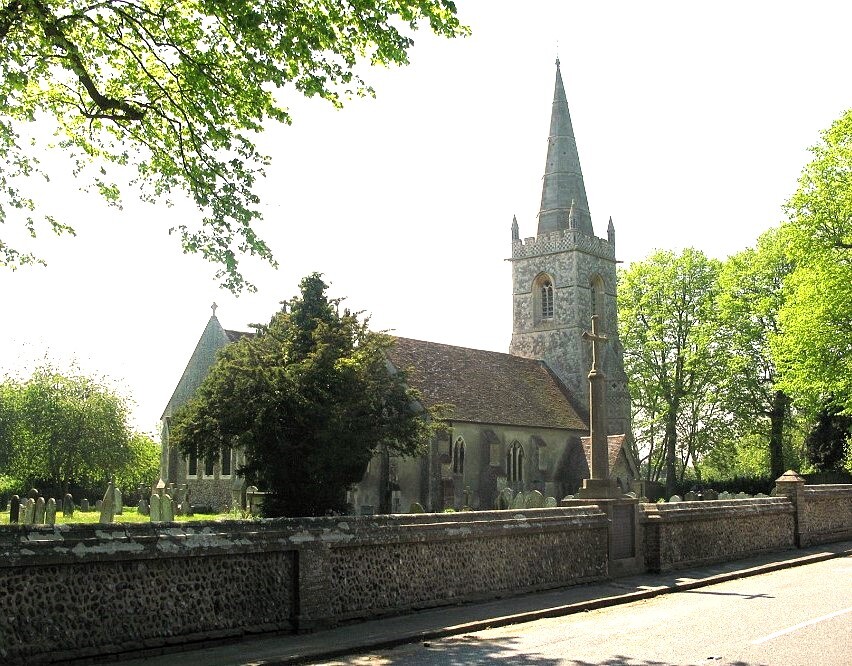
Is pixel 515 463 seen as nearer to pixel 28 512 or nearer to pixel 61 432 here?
pixel 28 512

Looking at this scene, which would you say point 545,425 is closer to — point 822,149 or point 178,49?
point 822,149

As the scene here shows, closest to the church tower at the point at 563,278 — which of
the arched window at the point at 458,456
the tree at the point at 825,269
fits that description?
the arched window at the point at 458,456

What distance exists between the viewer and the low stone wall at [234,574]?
27.6ft

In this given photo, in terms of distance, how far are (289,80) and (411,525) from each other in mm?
6600

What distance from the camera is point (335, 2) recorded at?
11.7 meters

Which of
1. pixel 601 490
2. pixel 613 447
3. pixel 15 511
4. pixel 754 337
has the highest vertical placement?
pixel 754 337

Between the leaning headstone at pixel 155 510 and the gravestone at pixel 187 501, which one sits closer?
the leaning headstone at pixel 155 510

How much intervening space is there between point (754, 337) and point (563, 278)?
10918mm

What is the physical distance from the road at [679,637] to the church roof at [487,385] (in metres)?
23.2

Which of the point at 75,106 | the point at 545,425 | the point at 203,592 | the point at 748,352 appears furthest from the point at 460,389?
the point at 203,592

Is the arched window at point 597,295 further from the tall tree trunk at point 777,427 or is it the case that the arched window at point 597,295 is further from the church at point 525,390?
the tall tree trunk at point 777,427

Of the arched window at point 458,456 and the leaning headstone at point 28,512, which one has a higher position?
the arched window at point 458,456

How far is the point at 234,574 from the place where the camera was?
1005 centimetres

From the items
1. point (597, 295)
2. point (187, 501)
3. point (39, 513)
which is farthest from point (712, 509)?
point (597, 295)
